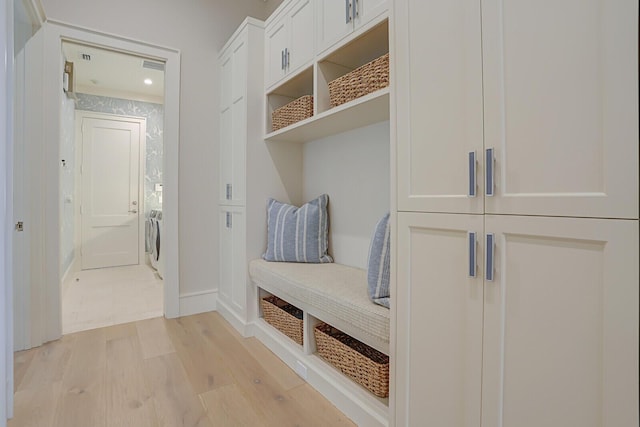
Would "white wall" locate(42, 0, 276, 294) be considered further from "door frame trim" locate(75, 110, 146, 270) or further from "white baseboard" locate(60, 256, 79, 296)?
"door frame trim" locate(75, 110, 146, 270)

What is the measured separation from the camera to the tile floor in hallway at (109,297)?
2.75 m

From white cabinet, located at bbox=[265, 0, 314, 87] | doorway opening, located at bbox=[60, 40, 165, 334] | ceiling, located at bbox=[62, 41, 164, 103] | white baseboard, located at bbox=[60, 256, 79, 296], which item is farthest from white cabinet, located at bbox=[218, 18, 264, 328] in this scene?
white baseboard, located at bbox=[60, 256, 79, 296]

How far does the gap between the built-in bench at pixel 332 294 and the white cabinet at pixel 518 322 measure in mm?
189

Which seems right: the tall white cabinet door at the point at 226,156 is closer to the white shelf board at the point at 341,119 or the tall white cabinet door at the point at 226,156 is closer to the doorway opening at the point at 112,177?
the white shelf board at the point at 341,119

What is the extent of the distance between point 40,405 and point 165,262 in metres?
1.30

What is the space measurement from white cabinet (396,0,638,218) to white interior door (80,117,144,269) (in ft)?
16.9

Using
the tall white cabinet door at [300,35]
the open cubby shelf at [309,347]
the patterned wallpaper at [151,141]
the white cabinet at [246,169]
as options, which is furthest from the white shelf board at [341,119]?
the patterned wallpaper at [151,141]

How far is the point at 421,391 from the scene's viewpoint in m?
1.11

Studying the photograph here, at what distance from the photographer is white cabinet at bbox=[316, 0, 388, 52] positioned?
1523 millimetres

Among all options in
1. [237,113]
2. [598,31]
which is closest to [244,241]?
[237,113]

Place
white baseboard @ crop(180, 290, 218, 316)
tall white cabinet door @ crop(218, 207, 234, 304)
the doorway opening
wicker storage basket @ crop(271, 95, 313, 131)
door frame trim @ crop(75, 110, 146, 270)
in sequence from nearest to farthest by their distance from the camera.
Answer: wicker storage basket @ crop(271, 95, 313, 131), tall white cabinet door @ crop(218, 207, 234, 304), white baseboard @ crop(180, 290, 218, 316), the doorway opening, door frame trim @ crop(75, 110, 146, 270)

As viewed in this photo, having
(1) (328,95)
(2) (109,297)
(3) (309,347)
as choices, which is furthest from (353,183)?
(2) (109,297)

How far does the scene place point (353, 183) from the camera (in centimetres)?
216

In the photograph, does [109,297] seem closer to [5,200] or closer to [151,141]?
[5,200]
